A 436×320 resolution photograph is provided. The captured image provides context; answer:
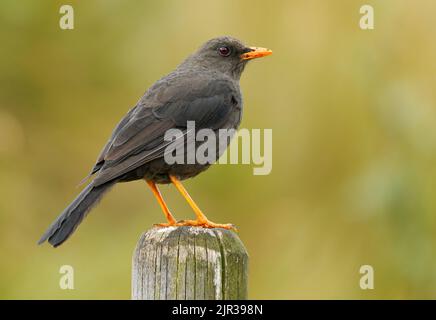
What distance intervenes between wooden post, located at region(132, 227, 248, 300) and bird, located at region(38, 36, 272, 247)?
70 cm

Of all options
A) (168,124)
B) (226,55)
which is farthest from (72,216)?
(226,55)

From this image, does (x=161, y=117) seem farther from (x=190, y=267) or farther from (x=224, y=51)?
(x=190, y=267)

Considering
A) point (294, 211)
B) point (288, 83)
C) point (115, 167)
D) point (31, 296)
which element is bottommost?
point (31, 296)

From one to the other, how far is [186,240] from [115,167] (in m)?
1.28

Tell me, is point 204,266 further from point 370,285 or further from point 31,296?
point 31,296

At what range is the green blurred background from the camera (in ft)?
22.4

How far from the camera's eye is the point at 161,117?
5.57 metres

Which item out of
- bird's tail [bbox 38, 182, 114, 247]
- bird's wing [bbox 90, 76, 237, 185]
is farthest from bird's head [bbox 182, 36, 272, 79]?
bird's tail [bbox 38, 182, 114, 247]

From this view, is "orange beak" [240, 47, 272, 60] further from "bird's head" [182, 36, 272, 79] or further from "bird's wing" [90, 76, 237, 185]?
"bird's wing" [90, 76, 237, 185]

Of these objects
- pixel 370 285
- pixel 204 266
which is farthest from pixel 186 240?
pixel 370 285

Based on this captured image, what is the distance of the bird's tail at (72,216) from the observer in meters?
4.59

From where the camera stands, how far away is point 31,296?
23.1 ft

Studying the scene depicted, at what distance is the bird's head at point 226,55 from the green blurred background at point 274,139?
76cm
